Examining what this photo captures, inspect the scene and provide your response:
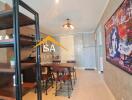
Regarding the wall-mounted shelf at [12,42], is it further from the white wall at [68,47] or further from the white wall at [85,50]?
the white wall at [68,47]

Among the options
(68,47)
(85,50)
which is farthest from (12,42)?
(68,47)

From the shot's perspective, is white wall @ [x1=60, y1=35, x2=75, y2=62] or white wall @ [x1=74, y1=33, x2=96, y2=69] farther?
white wall @ [x1=60, y1=35, x2=75, y2=62]

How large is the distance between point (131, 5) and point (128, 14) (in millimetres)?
155

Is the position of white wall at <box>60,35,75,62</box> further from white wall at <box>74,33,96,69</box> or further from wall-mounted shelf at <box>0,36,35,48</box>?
wall-mounted shelf at <box>0,36,35,48</box>

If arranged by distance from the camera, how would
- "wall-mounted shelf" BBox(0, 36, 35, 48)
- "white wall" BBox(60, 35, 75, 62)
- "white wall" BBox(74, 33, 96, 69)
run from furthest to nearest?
"white wall" BBox(60, 35, 75, 62) < "white wall" BBox(74, 33, 96, 69) < "wall-mounted shelf" BBox(0, 36, 35, 48)

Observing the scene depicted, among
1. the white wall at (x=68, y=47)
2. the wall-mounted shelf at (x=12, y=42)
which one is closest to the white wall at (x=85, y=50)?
the white wall at (x=68, y=47)

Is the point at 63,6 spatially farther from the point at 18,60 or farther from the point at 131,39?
the point at 18,60

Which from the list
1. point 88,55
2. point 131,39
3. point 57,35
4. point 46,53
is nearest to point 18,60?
point 131,39

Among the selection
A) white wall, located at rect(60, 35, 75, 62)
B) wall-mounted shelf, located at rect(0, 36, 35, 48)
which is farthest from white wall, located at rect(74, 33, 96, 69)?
wall-mounted shelf, located at rect(0, 36, 35, 48)

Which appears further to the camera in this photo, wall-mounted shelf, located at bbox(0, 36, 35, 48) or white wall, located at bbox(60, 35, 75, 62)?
white wall, located at bbox(60, 35, 75, 62)

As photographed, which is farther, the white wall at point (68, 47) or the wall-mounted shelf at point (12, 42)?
the white wall at point (68, 47)

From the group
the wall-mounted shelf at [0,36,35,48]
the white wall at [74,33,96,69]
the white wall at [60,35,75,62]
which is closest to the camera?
the wall-mounted shelf at [0,36,35,48]

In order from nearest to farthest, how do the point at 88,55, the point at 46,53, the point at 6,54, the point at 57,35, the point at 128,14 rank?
the point at 128,14
the point at 6,54
the point at 46,53
the point at 88,55
the point at 57,35

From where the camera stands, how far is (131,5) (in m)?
1.65
